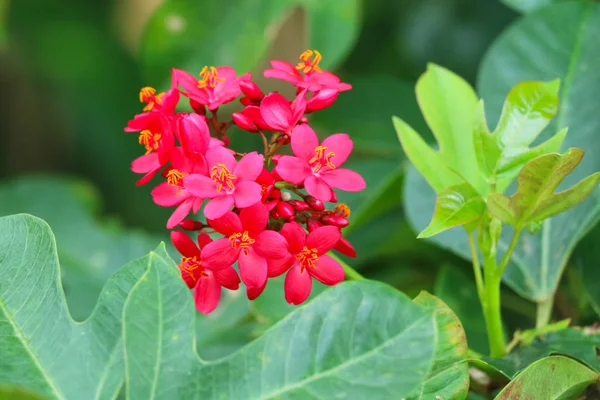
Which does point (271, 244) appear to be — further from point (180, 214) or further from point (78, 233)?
point (78, 233)

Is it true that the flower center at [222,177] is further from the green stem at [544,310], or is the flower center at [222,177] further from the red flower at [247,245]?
the green stem at [544,310]

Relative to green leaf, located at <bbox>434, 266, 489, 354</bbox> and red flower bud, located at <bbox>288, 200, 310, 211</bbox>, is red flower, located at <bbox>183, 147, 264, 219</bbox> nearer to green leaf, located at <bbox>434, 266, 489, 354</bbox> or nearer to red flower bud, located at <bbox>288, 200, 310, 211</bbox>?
red flower bud, located at <bbox>288, 200, 310, 211</bbox>

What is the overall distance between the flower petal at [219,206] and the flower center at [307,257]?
78mm

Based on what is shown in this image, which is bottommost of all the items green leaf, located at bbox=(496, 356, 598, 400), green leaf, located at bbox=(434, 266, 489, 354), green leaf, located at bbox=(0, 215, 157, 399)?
green leaf, located at bbox=(434, 266, 489, 354)

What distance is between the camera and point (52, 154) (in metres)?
2.54

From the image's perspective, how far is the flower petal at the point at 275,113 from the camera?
0.67 metres

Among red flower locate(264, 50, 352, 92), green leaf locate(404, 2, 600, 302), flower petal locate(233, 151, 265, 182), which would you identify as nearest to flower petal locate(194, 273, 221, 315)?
flower petal locate(233, 151, 265, 182)

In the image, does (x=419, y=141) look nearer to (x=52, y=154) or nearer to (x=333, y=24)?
(x=333, y=24)

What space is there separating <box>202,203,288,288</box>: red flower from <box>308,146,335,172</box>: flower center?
0.22 ft

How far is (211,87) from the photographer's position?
2.43ft

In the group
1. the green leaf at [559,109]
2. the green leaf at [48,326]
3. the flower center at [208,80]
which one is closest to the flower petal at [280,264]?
the green leaf at [48,326]

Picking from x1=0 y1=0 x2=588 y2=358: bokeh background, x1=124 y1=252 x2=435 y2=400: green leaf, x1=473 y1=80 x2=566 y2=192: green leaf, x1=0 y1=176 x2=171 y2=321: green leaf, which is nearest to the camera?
x1=124 y1=252 x2=435 y2=400: green leaf

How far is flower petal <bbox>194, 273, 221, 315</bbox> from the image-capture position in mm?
667

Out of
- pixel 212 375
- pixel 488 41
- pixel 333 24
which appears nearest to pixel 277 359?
pixel 212 375
